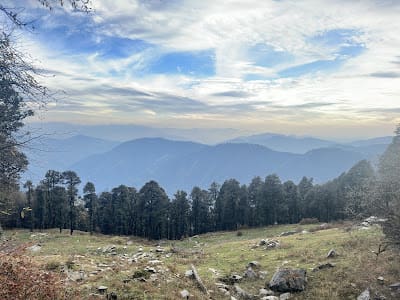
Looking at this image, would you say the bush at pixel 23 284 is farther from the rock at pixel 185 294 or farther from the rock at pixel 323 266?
the rock at pixel 323 266

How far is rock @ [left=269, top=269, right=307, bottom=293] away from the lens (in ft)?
53.0

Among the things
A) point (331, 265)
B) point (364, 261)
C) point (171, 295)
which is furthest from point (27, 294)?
point (364, 261)

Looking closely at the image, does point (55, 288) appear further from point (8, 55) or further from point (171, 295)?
point (8, 55)

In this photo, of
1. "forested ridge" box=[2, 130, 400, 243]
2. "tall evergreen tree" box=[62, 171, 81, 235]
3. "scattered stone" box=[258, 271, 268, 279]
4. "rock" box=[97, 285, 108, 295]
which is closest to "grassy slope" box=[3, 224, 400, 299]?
"scattered stone" box=[258, 271, 268, 279]

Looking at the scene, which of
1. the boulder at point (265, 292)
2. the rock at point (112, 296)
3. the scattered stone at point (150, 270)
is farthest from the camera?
the boulder at point (265, 292)

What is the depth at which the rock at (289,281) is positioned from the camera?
Answer: 1616 centimetres

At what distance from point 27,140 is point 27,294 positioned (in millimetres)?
3751

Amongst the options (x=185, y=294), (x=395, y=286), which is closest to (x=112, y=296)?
(x=185, y=294)

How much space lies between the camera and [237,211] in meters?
76.8

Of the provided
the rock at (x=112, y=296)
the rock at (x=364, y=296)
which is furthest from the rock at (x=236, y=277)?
the rock at (x=112, y=296)

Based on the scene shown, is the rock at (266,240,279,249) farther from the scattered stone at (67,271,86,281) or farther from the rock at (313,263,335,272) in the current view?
the scattered stone at (67,271,86,281)

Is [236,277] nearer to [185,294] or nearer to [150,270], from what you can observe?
[150,270]

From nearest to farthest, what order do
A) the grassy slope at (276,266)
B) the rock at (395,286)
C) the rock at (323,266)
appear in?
the grassy slope at (276,266) < the rock at (395,286) < the rock at (323,266)

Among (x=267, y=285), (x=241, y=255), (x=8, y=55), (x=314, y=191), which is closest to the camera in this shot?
(x=8, y=55)
